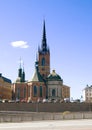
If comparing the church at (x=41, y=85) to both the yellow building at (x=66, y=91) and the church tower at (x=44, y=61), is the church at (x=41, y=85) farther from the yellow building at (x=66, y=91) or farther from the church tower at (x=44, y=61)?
the yellow building at (x=66, y=91)

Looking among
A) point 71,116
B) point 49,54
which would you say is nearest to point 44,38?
point 49,54

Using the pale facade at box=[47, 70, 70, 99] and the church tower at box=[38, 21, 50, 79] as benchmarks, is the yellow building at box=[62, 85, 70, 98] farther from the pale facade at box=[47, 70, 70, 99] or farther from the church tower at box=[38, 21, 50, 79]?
the pale facade at box=[47, 70, 70, 99]

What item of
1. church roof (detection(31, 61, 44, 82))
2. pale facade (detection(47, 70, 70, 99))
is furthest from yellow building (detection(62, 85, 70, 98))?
church roof (detection(31, 61, 44, 82))

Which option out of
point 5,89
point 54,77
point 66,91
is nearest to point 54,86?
point 54,77

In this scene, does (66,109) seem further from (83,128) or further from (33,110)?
(83,128)

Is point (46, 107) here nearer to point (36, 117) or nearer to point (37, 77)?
point (37, 77)

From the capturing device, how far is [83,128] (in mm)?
48031

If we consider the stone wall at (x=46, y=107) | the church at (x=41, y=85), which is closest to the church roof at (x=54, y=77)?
the church at (x=41, y=85)

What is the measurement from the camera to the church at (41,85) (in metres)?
143

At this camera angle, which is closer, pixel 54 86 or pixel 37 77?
pixel 37 77

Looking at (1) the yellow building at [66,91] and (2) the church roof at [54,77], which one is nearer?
(2) the church roof at [54,77]

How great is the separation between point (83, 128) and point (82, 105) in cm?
6380

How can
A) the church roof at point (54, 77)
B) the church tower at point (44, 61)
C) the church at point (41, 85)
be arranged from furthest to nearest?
1. the church tower at point (44, 61)
2. the church roof at point (54, 77)
3. the church at point (41, 85)

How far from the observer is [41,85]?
144125mm
